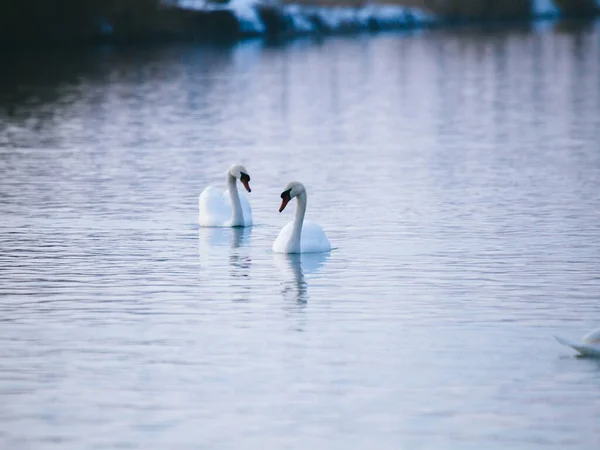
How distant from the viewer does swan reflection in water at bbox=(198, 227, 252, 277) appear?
17.2m

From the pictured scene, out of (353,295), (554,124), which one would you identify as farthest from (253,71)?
(353,295)

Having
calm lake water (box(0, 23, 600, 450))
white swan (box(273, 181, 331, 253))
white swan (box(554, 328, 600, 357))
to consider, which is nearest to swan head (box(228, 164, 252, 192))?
calm lake water (box(0, 23, 600, 450))

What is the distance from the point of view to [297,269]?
16953 mm

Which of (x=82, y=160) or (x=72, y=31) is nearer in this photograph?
(x=82, y=160)

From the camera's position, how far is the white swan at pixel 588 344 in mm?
12250

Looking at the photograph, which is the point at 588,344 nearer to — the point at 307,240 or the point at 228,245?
the point at 307,240

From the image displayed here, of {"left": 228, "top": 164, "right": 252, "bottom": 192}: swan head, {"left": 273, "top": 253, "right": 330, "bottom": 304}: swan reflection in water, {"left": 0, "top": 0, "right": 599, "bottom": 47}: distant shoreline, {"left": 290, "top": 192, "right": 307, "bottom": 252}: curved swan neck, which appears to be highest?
{"left": 0, "top": 0, "right": 599, "bottom": 47}: distant shoreline

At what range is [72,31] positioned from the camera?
8731 centimetres

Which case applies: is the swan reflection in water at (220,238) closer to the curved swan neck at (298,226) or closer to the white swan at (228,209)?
the white swan at (228,209)

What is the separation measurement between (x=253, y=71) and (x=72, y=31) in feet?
83.4

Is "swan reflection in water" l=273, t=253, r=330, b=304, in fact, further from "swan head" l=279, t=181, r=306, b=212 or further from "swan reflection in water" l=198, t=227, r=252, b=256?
"swan reflection in water" l=198, t=227, r=252, b=256

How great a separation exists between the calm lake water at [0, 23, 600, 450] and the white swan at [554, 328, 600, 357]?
108mm

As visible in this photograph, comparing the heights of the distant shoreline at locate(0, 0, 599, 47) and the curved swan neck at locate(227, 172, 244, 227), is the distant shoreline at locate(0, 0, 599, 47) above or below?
above

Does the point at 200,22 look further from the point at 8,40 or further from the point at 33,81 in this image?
the point at 33,81
